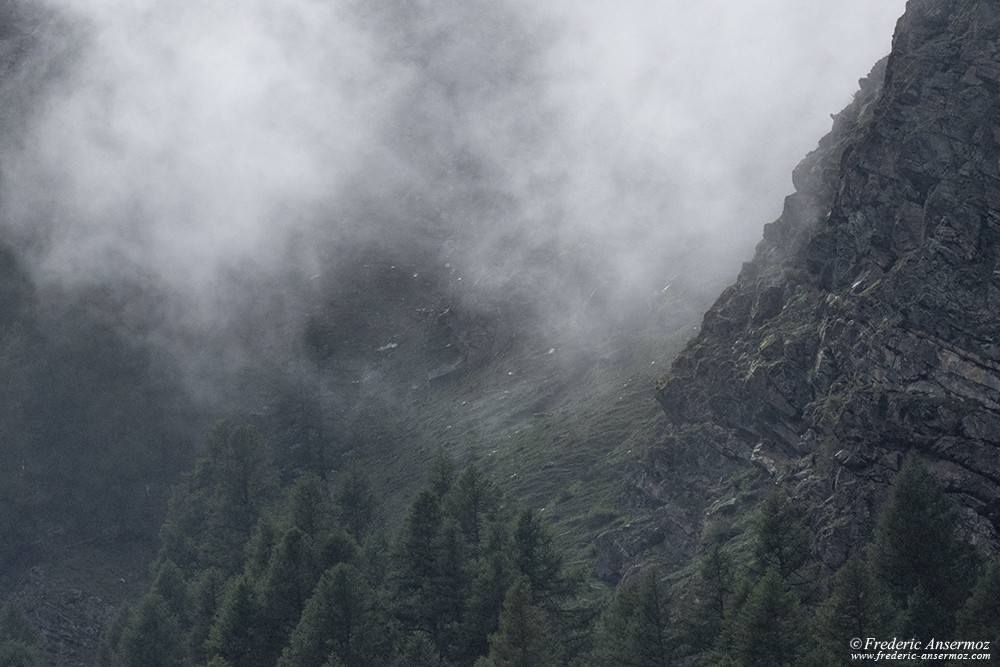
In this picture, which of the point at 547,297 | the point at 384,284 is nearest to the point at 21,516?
the point at 384,284

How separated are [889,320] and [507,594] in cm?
2829

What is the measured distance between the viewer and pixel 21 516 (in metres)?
142

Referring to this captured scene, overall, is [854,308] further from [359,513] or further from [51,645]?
[51,645]

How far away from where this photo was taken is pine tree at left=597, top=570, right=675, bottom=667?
2734 inches

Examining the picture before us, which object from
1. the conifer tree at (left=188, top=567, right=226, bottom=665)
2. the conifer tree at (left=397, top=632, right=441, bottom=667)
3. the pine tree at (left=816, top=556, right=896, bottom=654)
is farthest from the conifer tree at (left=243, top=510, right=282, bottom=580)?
the pine tree at (left=816, top=556, right=896, bottom=654)

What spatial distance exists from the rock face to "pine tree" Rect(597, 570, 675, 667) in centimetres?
1021

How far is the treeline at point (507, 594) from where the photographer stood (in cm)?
6241

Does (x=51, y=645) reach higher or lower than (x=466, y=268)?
lower

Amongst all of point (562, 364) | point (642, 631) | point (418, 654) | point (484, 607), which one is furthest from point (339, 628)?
point (562, 364)

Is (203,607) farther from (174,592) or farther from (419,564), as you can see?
(419,564)

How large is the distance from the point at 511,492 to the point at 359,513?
13.1 m

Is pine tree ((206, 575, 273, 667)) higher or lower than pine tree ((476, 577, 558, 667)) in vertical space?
higher

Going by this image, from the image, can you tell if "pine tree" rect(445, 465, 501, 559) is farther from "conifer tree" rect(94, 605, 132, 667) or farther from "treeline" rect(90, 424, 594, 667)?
"conifer tree" rect(94, 605, 132, 667)

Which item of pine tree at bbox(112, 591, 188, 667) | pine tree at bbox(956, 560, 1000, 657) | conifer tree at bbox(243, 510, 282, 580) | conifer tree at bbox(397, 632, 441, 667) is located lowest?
pine tree at bbox(956, 560, 1000, 657)
